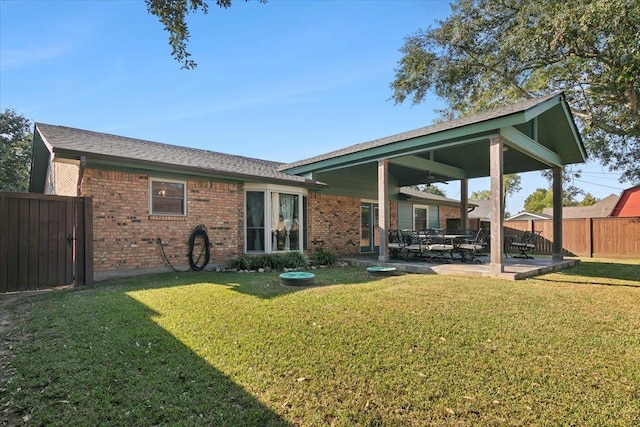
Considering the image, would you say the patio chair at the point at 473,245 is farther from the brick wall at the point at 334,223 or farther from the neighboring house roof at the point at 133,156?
the neighboring house roof at the point at 133,156

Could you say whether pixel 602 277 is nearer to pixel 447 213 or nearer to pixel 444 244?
pixel 444 244

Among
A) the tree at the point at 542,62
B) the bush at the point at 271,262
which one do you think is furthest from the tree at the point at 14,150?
the tree at the point at 542,62

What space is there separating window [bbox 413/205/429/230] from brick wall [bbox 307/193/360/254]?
4.10m

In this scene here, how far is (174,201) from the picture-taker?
29.7 ft

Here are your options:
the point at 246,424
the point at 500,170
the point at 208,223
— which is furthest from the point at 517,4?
the point at 246,424

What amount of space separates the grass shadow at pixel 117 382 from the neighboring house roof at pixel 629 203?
26.4m

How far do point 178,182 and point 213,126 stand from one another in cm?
613

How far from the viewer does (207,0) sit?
4.43m

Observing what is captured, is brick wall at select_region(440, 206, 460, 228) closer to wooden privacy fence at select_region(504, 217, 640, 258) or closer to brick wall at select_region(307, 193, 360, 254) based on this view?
wooden privacy fence at select_region(504, 217, 640, 258)

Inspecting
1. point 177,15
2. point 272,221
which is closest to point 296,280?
point 272,221

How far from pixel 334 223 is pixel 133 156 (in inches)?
283

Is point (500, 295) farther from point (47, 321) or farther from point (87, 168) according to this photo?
point (87, 168)

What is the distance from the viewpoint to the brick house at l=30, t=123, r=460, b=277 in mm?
7816

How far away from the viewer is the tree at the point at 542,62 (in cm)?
965
